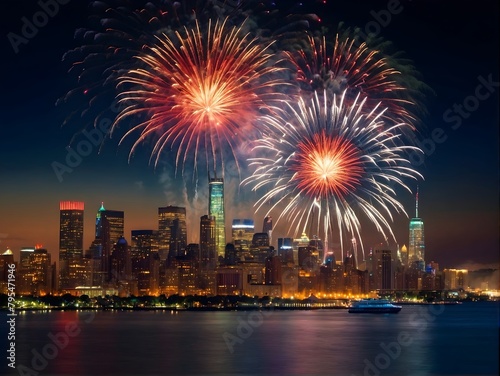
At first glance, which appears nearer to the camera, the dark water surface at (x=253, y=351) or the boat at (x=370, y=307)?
the dark water surface at (x=253, y=351)

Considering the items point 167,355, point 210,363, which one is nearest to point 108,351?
point 167,355

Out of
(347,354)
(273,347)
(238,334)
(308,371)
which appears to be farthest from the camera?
(238,334)

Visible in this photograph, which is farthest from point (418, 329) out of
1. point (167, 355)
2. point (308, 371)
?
point (308, 371)

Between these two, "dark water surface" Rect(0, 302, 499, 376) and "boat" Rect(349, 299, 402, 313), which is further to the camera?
"boat" Rect(349, 299, 402, 313)

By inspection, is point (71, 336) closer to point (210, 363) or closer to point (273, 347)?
point (273, 347)

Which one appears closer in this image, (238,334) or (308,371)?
(308,371)

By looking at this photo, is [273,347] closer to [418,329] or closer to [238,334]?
[238,334]

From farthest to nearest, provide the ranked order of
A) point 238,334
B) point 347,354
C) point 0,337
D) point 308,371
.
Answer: point 238,334 → point 0,337 → point 347,354 → point 308,371

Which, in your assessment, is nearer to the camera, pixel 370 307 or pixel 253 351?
pixel 253 351

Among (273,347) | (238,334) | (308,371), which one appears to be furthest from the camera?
(238,334)
